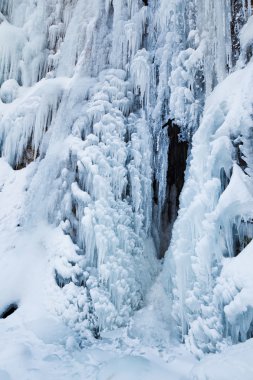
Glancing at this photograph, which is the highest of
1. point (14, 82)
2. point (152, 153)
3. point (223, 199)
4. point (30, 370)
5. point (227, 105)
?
point (14, 82)

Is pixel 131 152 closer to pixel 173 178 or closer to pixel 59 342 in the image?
pixel 173 178

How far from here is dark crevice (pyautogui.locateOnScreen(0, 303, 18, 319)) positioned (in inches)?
213

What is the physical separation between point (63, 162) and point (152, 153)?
1.61 meters

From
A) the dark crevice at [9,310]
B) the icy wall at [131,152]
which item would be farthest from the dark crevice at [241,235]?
the dark crevice at [9,310]

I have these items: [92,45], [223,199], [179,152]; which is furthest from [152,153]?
[92,45]

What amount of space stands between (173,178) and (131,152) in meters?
1.33

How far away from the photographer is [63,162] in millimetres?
6129

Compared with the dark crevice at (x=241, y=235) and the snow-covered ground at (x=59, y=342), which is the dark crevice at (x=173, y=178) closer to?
the snow-covered ground at (x=59, y=342)

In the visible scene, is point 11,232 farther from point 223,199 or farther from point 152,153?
point 223,199

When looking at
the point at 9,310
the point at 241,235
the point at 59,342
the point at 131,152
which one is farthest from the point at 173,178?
the point at 9,310

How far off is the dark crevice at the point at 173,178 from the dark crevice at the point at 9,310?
2.78 meters

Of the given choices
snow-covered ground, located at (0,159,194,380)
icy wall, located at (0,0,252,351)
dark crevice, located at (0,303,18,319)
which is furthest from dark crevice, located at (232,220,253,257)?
dark crevice, located at (0,303,18,319)

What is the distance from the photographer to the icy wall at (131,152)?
487cm

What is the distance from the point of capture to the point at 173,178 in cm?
701
